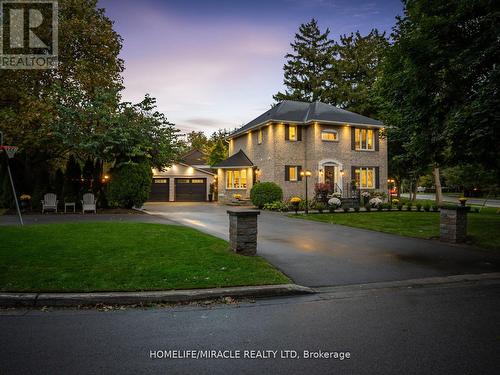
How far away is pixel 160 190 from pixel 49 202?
17317 mm

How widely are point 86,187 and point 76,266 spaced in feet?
51.3

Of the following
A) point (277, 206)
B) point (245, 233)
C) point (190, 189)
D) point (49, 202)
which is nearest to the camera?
point (245, 233)

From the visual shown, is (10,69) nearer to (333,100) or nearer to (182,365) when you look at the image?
(182,365)

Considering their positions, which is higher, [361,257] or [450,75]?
[450,75]

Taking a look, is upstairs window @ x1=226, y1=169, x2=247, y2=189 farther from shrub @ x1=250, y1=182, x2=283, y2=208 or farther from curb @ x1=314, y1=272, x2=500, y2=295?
curb @ x1=314, y1=272, x2=500, y2=295

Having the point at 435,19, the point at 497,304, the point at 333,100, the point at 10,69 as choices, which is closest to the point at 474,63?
the point at 435,19

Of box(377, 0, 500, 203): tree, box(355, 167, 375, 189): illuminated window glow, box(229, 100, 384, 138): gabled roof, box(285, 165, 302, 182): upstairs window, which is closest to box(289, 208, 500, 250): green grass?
box(377, 0, 500, 203): tree

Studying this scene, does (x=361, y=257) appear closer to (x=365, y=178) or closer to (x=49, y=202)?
(x=49, y=202)

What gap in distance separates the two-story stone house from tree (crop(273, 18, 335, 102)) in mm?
20869

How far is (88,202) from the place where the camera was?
749 inches

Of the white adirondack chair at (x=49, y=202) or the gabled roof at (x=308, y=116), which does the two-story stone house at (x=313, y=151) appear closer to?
the gabled roof at (x=308, y=116)

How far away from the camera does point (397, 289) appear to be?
6094 millimetres

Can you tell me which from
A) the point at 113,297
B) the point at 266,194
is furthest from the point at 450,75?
the point at 266,194

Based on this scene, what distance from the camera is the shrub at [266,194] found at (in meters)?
24.1
